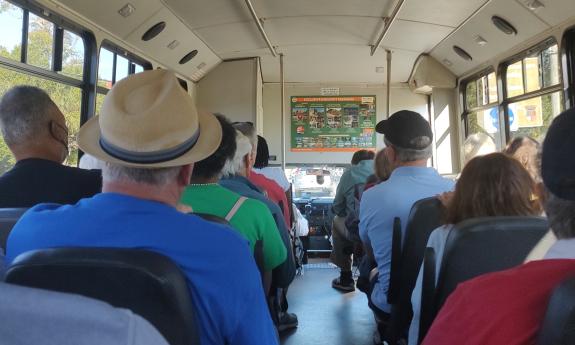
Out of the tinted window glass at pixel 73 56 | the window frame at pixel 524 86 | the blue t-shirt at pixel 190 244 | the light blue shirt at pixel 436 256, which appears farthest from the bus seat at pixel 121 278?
the window frame at pixel 524 86

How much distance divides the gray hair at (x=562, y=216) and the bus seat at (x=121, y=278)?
71 cm

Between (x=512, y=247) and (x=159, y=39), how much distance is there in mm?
4502

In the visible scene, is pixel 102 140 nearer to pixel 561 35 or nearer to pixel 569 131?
pixel 569 131

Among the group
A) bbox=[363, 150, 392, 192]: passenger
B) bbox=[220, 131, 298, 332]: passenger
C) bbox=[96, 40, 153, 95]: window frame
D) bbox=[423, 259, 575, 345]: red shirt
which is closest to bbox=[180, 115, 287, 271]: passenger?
bbox=[220, 131, 298, 332]: passenger

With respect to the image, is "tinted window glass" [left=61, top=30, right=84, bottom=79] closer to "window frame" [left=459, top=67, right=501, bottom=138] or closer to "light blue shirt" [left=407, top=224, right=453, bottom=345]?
"light blue shirt" [left=407, top=224, right=453, bottom=345]

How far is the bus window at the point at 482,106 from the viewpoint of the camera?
5.79 metres

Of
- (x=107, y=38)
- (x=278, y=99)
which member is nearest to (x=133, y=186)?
(x=107, y=38)

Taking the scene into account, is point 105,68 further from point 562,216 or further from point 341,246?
point 562,216

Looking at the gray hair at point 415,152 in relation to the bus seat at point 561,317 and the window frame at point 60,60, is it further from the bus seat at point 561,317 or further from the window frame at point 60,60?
the window frame at point 60,60

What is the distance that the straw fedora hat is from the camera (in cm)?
108

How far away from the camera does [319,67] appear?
23.2ft

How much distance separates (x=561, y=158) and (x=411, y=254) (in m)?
1.45

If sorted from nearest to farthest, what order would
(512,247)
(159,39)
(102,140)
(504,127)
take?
1. (102,140)
2. (512,247)
3. (159,39)
4. (504,127)

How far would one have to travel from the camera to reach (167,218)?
3.22ft
